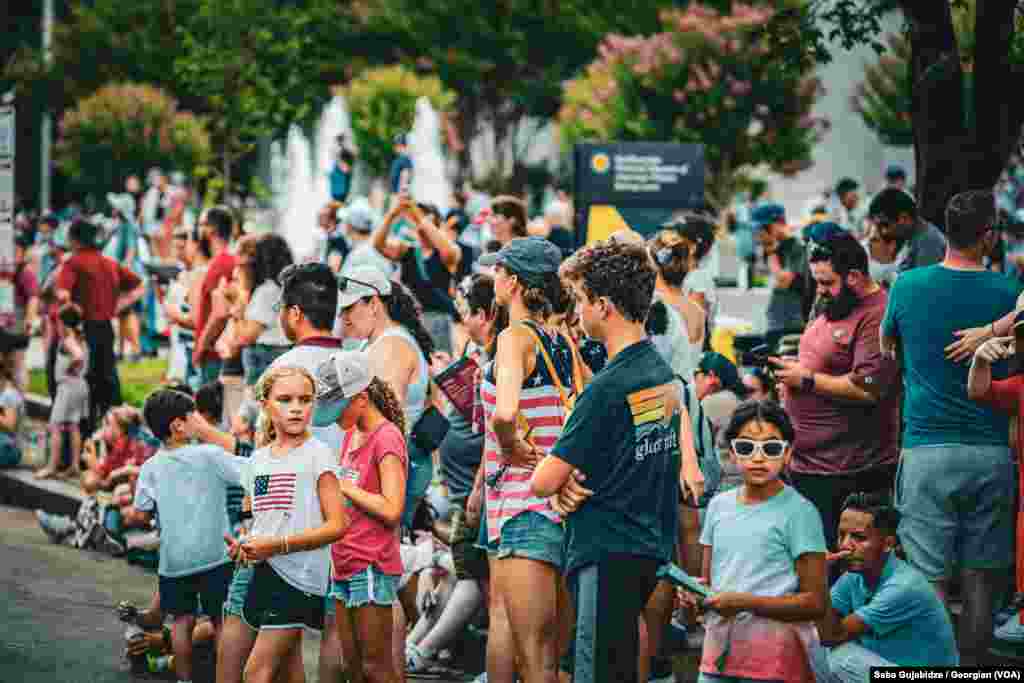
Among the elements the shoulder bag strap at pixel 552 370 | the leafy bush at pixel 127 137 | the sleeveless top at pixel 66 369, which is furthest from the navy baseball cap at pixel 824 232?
the leafy bush at pixel 127 137

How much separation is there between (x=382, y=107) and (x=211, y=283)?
3679cm

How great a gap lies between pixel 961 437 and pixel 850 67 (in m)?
40.2

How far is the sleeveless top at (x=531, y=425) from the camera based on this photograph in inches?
287

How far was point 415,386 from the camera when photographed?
351 inches

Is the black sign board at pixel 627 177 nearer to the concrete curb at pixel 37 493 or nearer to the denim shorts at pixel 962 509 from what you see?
the concrete curb at pixel 37 493

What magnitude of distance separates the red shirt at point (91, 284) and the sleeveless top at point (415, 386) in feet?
24.9

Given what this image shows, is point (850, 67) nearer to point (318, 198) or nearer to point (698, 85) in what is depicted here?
point (698, 85)

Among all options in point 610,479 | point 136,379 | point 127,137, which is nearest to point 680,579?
point 610,479

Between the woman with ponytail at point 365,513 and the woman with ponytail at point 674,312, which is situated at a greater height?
the woman with ponytail at point 674,312

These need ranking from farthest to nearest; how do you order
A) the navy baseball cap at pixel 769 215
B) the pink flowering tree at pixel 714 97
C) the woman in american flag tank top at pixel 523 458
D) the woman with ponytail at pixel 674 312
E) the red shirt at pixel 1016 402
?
1. the pink flowering tree at pixel 714 97
2. the navy baseball cap at pixel 769 215
3. the woman with ponytail at pixel 674 312
4. the red shirt at pixel 1016 402
5. the woman in american flag tank top at pixel 523 458

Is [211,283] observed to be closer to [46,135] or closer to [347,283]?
[347,283]

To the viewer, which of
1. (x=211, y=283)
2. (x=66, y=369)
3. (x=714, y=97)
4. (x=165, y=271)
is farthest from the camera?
(x=714, y=97)

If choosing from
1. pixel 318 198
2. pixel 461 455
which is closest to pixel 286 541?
pixel 461 455

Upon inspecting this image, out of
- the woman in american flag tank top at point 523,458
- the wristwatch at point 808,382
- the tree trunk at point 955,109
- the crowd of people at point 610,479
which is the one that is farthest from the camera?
the tree trunk at point 955,109
